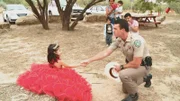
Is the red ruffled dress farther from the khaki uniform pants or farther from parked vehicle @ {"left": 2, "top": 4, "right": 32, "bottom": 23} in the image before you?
parked vehicle @ {"left": 2, "top": 4, "right": 32, "bottom": 23}

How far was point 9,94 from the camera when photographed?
411 cm

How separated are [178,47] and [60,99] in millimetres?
6499

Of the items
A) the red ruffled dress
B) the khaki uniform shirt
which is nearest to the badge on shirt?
the khaki uniform shirt

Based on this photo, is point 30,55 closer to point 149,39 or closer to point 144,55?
point 144,55

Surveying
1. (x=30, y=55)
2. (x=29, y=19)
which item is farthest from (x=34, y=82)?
(x=29, y=19)

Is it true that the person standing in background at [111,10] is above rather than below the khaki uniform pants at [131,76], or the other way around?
above

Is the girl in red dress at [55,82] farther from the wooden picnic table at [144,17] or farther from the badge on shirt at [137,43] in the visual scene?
the wooden picnic table at [144,17]

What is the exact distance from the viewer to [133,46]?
4488mm

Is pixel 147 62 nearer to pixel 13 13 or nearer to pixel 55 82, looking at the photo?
pixel 55 82

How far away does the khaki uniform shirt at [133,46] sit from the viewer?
14.5ft

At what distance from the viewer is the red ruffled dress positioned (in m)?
4.00

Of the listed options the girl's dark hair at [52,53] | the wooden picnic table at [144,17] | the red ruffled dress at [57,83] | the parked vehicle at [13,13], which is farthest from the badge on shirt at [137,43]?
the parked vehicle at [13,13]

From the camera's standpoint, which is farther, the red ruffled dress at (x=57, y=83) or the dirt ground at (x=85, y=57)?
the dirt ground at (x=85, y=57)

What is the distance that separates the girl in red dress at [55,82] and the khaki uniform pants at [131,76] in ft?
2.12
